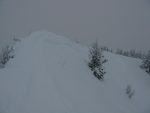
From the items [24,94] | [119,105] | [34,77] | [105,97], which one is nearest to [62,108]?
[24,94]

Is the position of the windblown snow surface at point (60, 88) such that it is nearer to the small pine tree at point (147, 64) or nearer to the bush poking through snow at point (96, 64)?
the bush poking through snow at point (96, 64)

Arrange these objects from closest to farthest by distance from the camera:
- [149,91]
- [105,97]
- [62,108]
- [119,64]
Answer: [62,108], [105,97], [149,91], [119,64]

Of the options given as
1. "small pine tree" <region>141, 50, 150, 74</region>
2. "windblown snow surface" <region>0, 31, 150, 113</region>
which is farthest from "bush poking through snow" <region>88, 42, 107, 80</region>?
"small pine tree" <region>141, 50, 150, 74</region>

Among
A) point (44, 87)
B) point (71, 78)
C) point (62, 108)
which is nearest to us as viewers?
point (62, 108)

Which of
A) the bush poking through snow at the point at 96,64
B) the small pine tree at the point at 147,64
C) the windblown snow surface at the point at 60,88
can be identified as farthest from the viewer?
the small pine tree at the point at 147,64

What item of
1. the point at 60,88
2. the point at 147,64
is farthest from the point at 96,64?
the point at 147,64

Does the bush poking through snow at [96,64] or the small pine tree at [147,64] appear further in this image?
the small pine tree at [147,64]

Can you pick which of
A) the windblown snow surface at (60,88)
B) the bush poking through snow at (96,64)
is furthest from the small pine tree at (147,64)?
the bush poking through snow at (96,64)

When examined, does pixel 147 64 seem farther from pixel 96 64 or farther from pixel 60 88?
pixel 60 88

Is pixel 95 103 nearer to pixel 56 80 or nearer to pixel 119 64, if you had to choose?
pixel 56 80

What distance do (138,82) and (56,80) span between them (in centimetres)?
1824

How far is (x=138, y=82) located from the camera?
97.2 feet

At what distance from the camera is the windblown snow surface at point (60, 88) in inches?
524

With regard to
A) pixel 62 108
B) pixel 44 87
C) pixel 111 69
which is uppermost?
pixel 111 69
